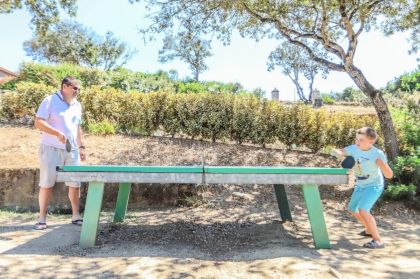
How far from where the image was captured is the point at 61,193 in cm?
633

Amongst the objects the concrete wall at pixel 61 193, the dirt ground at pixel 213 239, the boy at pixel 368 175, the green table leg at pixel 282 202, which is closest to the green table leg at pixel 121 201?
the dirt ground at pixel 213 239

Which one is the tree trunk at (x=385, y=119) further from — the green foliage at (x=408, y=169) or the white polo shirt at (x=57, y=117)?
the white polo shirt at (x=57, y=117)

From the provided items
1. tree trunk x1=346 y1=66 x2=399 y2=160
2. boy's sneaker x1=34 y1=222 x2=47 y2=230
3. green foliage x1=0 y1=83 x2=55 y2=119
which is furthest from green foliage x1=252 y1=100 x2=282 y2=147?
green foliage x1=0 y1=83 x2=55 y2=119

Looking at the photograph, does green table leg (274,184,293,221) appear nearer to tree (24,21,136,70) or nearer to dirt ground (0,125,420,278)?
dirt ground (0,125,420,278)

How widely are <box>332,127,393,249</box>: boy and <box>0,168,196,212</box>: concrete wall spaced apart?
2.79 metres

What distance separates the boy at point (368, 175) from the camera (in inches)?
169

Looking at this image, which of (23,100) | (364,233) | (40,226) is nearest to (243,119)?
(364,233)

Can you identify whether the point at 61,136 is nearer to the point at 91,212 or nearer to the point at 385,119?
the point at 91,212

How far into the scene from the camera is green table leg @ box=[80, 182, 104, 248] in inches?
157

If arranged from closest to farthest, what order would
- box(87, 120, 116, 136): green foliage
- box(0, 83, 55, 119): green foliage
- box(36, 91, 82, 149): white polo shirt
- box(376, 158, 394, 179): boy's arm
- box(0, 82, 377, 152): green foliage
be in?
box(376, 158, 394, 179): boy's arm < box(36, 91, 82, 149): white polo shirt < box(0, 82, 377, 152): green foliage < box(87, 120, 116, 136): green foliage < box(0, 83, 55, 119): green foliage

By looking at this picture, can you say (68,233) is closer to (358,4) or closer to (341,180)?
(341,180)

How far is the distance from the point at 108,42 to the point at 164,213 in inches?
1844

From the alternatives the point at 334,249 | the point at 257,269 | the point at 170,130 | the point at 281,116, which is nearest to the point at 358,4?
the point at 281,116

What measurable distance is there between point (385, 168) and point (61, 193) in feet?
15.5
